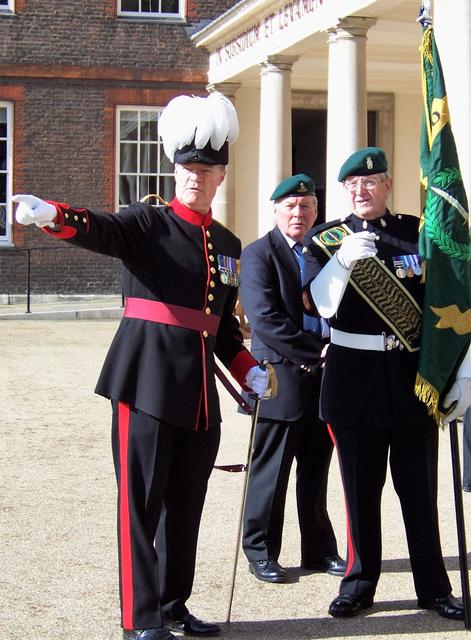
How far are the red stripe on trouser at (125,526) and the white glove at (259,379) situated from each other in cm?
55

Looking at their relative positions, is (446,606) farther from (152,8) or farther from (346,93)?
(152,8)

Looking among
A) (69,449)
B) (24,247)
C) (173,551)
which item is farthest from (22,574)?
(24,247)

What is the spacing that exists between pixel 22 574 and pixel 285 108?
11366mm

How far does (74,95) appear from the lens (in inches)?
790

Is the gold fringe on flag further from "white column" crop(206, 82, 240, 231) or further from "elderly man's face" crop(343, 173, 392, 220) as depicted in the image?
"white column" crop(206, 82, 240, 231)

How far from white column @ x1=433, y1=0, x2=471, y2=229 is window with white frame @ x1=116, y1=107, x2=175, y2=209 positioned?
11.2 m

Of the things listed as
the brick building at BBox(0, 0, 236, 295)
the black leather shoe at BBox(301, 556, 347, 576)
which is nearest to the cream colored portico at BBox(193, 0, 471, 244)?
the brick building at BBox(0, 0, 236, 295)

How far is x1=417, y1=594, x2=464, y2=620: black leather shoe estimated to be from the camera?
462 cm

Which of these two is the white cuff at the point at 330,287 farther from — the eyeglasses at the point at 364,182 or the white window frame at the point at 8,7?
the white window frame at the point at 8,7

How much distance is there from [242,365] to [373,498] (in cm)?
74

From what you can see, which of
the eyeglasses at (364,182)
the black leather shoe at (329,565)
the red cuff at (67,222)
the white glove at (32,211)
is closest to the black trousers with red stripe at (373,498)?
the black leather shoe at (329,565)

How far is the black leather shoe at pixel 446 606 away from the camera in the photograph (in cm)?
462

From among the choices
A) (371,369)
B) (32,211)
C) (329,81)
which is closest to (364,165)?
(371,369)

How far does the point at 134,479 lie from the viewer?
4250mm
